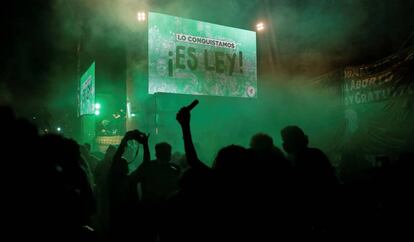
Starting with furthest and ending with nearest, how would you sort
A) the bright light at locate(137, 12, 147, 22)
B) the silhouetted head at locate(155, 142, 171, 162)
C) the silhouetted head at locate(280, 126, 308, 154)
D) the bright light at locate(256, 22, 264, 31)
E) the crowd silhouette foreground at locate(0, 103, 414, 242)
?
the bright light at locate(256, 22, 264, 31), the bright light at locate(137, 12, 147, 22), the silhouetted head at locate(155, 142, 171, 162), the silhouetted head at locate(280, 126, 308, 154), the crowd silhouette foreground at locate(0, 103, 414, 242)

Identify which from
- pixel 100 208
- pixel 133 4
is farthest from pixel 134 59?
pixel 100 208

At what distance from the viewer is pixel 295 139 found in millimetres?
2191

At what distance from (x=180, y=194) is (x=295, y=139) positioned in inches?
44.4

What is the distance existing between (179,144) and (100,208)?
4537 millimetres

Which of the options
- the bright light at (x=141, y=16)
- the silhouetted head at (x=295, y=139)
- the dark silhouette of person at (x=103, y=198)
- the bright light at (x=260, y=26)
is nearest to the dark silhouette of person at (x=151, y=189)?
the dark silhouette of person at (x=103, y=198)

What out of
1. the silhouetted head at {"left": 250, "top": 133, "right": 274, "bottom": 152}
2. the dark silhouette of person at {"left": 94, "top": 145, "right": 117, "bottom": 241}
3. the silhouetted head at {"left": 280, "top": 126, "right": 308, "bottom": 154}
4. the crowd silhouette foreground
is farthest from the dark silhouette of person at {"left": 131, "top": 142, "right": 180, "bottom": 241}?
the silhouetted head at {"left": 280, "top": 126, "right": 308, "bottom": 154}

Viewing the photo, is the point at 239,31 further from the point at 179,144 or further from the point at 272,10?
the point at 179,144

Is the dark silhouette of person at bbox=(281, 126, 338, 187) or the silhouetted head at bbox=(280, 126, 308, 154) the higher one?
the silhouetted head at bbox=(280, 126, 308, 154)

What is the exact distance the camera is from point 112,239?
2418mm

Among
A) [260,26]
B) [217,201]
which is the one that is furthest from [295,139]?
[260,26]

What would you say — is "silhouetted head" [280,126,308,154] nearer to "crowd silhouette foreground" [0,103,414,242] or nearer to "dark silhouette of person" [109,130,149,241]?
"crowd silhouette foreground" [0,103,414,242]

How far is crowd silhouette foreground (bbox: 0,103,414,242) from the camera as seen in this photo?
124 cm

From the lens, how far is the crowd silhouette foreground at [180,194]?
48.7 inches

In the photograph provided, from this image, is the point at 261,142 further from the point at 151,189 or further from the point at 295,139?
the point at 151,189
